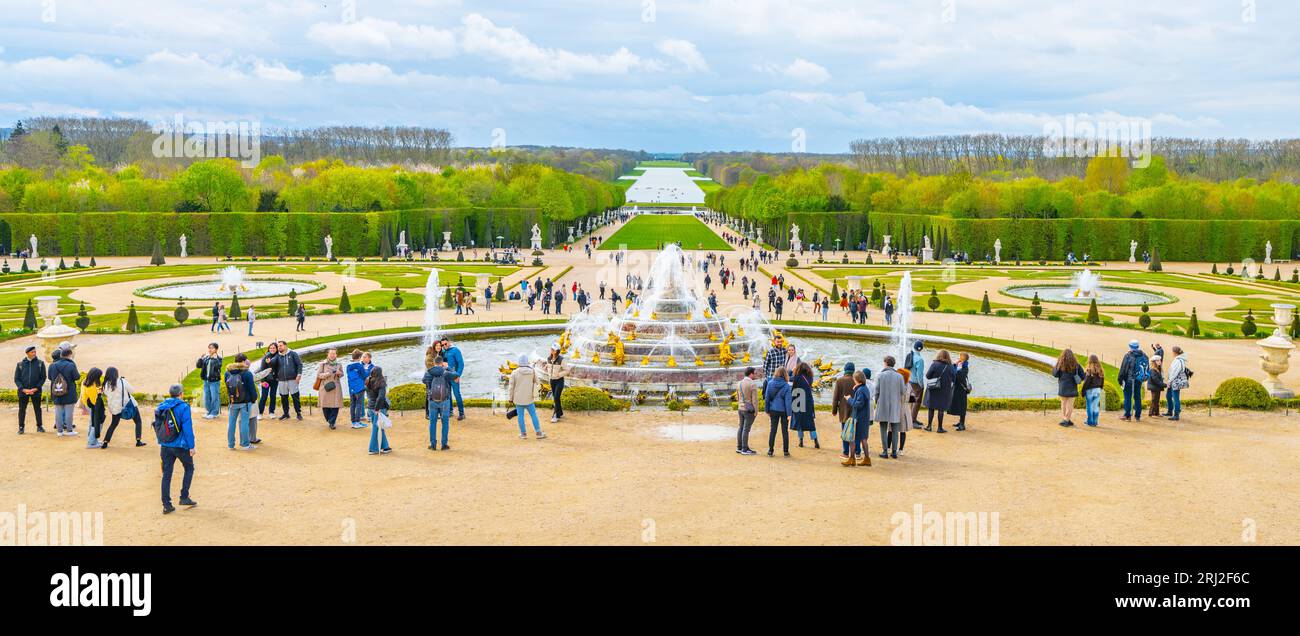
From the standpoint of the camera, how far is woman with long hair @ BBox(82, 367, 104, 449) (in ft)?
50.1

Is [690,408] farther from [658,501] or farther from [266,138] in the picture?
[266,138]

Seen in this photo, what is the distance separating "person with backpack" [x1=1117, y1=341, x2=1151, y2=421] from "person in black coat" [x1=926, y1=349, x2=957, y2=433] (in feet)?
10.7

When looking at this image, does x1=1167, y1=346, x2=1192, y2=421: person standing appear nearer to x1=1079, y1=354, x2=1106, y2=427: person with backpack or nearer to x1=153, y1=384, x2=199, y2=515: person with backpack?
x1=1079, y1=354, x2=1106, y2=427: person with backpack

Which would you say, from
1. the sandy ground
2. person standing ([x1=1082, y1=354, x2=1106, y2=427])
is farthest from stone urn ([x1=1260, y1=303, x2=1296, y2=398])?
person standing ([x1=1082, y1=354, x2=1106, y2=427])

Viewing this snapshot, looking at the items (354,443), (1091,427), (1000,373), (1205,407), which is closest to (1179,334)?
(1000,373)

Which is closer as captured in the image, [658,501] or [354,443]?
[658,501]

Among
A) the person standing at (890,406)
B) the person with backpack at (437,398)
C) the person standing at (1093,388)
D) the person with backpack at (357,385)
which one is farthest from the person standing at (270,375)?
the person standing at (1093,388)

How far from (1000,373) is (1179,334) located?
1001cm

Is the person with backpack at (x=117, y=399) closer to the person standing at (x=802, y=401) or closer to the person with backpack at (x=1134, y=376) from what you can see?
the person standing at (x=802, y=401)

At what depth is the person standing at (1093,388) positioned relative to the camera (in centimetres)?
1720

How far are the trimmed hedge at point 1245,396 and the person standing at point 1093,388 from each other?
10.5 ft

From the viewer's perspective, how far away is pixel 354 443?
635 inches

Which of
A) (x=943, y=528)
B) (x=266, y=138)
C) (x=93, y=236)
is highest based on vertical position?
(x=266, y=138)

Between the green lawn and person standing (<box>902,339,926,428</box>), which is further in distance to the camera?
the green lawn
